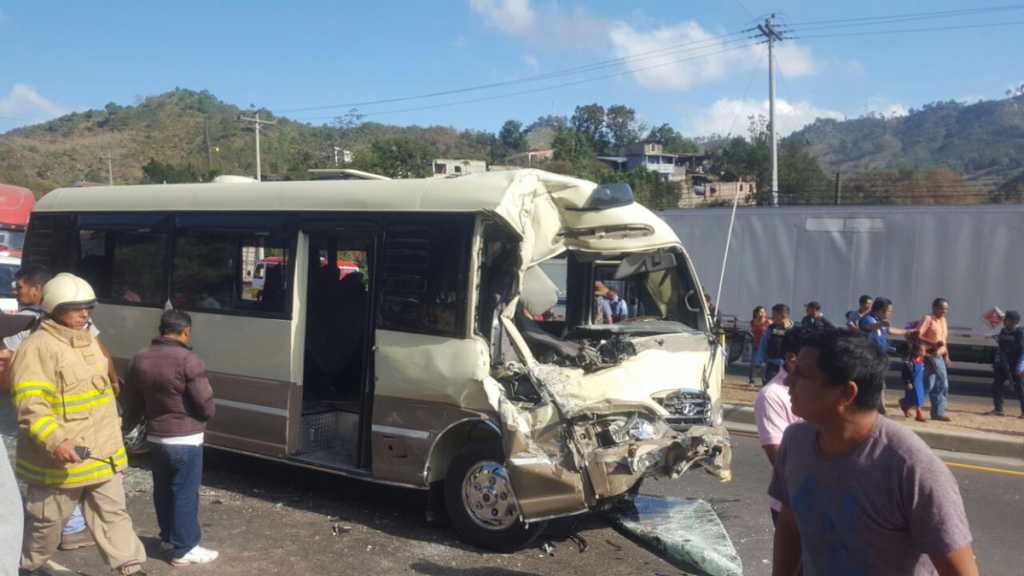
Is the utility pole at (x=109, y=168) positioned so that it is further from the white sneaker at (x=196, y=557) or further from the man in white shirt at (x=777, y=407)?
the man in white shirt at (x=777, y=407)

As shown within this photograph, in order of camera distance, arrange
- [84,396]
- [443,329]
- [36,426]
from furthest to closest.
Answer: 1. [443,329]
2. [84,396]
3. [36,426]

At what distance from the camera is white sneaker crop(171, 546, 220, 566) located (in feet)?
17.6

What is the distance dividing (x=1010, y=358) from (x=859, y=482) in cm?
1109

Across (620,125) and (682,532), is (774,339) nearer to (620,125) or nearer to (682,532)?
(682,532)

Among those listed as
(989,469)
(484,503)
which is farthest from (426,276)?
(989,469)

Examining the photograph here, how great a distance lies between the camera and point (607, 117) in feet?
342

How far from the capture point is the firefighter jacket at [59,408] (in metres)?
4.42

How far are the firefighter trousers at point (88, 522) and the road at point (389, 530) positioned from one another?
22.5 inches

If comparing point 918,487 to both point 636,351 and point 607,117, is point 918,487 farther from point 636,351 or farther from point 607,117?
point 607,117

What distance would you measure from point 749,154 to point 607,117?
4463 centimetres

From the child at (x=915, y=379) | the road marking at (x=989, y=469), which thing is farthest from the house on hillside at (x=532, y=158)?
the road marking at (x=989, y=469)

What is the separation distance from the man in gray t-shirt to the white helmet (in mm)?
3841

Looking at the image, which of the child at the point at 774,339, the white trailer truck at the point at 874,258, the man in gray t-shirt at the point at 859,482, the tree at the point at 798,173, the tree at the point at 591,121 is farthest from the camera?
the tree at the point at 591,121

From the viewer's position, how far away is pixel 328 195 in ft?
22.4
